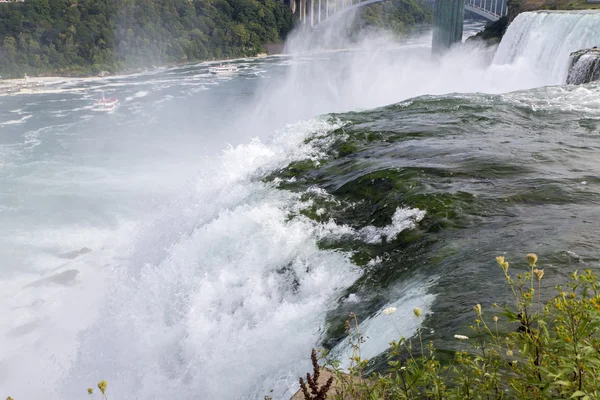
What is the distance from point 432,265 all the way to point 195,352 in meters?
2.86

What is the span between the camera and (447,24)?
48.6 meters

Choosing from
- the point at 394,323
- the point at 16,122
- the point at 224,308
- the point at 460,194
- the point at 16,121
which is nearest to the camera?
the point at 394,323

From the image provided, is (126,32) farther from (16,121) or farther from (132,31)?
(16,121)

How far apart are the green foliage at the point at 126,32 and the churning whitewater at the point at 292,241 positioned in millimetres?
55019

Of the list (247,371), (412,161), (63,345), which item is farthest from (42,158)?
(247,371)

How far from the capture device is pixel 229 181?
11.9m

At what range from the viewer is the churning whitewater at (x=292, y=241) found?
5.38 m

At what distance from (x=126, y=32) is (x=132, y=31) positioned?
0.93 meters

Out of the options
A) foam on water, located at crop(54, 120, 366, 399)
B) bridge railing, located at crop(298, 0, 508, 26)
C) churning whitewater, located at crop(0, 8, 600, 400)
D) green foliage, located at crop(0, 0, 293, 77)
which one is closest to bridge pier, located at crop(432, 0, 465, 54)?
bridge railing, located at crop(298, 0, 508, 26)

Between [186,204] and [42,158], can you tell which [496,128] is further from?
[42,158]

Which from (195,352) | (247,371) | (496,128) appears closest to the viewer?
(247,371)

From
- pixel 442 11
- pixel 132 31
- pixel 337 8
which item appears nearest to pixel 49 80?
pixel 132 31

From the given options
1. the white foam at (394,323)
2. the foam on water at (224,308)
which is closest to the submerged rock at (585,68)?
the foam on water at (224,308)

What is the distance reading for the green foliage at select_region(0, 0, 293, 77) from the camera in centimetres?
7125
